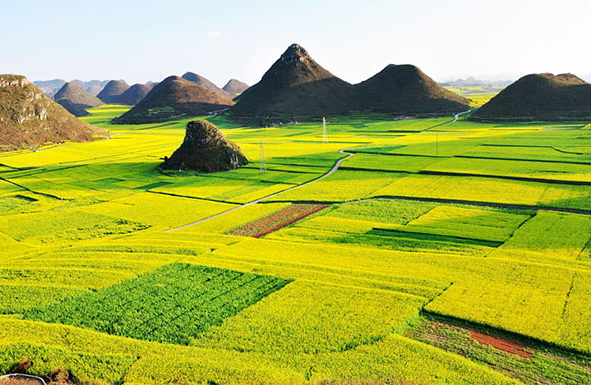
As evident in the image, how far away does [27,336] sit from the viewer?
21500mm

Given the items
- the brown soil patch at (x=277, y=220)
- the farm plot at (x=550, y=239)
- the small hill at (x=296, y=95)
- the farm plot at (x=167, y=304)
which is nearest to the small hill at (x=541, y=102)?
the small hill at (x=296, y=95)

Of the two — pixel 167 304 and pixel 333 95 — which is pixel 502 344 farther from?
pixel 333 95

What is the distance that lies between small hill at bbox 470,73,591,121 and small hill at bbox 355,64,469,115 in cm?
2130

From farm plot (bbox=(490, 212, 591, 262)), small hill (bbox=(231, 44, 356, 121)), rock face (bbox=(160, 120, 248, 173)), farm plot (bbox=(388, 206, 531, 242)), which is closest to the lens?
farm plot (bbox=(490, 212, 591, 262))

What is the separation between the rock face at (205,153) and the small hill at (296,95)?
92901 mm

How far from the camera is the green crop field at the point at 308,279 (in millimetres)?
18828

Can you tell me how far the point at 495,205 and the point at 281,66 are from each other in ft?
550

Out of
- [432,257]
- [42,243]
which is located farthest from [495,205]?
[42,243]

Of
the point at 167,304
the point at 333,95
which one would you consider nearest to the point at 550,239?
the point at 167,304

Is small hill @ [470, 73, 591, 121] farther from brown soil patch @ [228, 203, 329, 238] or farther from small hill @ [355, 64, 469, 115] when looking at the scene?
brown soil patch @ [228, 203, 329, 238]

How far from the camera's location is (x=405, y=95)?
172750 mm

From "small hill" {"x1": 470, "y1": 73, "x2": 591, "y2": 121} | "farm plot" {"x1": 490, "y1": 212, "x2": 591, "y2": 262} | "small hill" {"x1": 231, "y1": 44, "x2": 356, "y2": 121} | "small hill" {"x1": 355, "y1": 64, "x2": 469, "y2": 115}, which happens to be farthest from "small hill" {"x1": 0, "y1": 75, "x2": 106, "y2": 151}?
"small hill" {"x1": 470, "y1": 73, "x2": 591, "y2": 121}

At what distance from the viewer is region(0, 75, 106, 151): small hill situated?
108 metres

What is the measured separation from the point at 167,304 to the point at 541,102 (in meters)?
140
